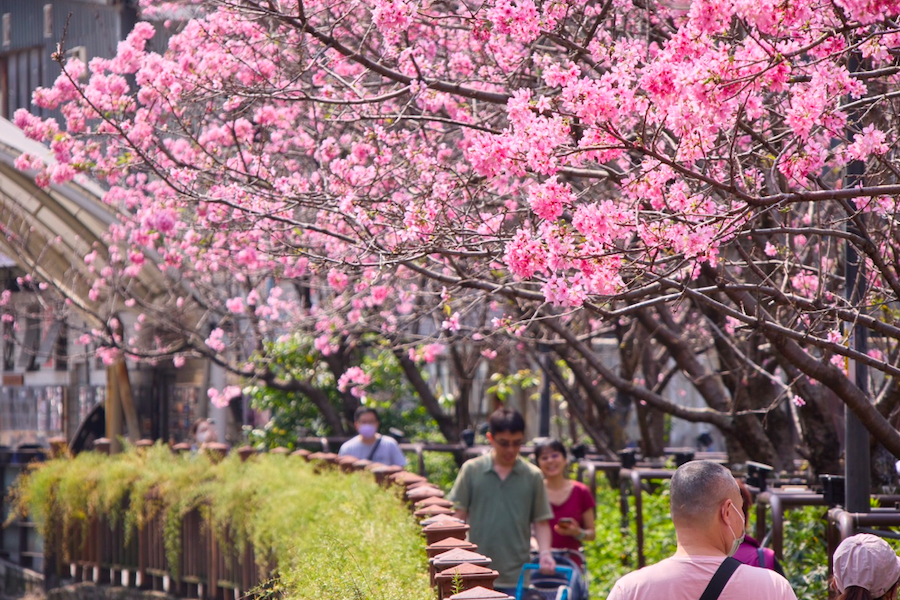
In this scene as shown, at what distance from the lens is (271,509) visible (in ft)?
29.3

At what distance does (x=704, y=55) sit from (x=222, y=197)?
377 centimetres

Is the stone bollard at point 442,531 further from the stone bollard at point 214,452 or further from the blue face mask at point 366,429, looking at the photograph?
the stone bollard at point 214,452

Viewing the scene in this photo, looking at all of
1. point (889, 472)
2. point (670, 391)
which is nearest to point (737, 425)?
point (889, 472)

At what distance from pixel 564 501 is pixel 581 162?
3.09m

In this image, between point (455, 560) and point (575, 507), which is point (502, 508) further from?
point (455, 560)

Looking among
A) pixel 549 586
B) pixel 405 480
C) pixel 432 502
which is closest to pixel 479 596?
pixel 432 502

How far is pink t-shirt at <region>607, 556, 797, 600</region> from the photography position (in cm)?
356

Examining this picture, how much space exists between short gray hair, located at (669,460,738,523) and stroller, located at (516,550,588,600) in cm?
346

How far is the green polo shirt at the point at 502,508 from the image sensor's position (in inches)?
291

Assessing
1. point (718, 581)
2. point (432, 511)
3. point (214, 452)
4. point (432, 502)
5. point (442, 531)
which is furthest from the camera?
point (214, 452)

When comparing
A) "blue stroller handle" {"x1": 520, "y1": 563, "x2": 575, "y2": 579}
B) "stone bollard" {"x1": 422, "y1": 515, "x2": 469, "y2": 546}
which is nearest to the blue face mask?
"blue stroller handle" {"x1": 520, "y1": 563, "x2": 575, "y2": 579}

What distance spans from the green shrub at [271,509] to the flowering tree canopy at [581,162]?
1231 millimetres

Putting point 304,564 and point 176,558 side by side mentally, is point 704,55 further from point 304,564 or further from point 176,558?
point 176,558

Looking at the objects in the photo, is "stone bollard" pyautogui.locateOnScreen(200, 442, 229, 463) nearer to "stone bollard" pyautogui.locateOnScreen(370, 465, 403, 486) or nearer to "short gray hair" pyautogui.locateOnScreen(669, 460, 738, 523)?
"stone bollard" pyautogui.locateOnScreen(370, 465, 403, 486)
